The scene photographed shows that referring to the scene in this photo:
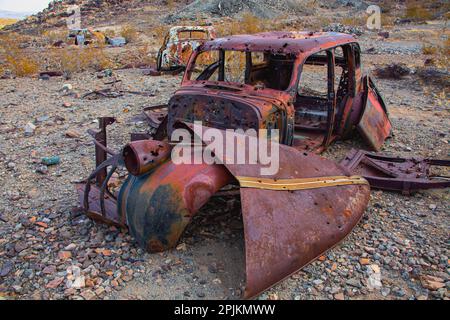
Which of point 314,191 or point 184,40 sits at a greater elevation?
point 184,40

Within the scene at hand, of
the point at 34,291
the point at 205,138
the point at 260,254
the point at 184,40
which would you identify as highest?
the point at 184,40

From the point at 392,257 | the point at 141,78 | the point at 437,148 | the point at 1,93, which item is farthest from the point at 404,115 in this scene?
the point at 1,93

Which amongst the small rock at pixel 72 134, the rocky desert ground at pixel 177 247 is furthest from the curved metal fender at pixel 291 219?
the small rock at pixel 72 134

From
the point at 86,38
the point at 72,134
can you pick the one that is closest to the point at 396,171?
the point at 72,134

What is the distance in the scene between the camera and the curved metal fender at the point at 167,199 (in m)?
2.81

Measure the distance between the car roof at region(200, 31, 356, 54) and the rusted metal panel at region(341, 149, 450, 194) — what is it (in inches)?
50.4

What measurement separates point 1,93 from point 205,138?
6.94 metres

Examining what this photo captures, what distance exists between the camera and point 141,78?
9266 mm

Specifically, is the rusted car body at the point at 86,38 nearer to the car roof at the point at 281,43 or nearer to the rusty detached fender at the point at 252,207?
the car roof at the point at 281,43

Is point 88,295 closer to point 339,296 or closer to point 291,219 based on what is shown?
point 291,219

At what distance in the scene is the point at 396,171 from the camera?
4375 millimetres

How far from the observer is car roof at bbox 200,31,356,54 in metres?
4.10

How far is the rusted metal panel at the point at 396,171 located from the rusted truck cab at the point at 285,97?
0.45 meters
